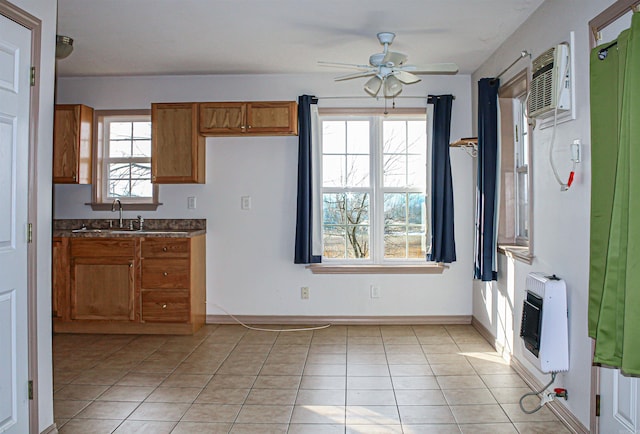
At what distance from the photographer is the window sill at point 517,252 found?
3.65 m

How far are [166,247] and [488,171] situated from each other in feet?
9.50

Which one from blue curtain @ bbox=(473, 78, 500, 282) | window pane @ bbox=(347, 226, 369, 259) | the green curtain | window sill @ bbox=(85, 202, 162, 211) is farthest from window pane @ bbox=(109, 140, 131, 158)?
the green curtain

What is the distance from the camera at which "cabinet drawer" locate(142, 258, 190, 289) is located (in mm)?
4927

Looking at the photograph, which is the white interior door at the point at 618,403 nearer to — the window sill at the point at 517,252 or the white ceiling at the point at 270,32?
the window sill at the point at 517,252

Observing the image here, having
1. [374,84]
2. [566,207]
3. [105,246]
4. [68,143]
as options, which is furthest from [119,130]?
[566,207]

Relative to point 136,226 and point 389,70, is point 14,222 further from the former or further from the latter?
point 136,226

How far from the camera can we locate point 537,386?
3.46 metres

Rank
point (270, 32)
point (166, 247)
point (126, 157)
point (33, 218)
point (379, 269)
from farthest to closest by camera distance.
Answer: point (126, 157), point (379, 269), point (166, 247), point (270, 32), point (33, 218)

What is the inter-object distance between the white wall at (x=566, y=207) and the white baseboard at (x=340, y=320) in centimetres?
129

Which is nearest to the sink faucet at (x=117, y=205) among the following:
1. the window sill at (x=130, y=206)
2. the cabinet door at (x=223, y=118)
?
the window sill at (x=130, y=206)

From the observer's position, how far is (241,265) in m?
5.43

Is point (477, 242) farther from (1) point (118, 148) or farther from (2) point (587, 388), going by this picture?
(1) point (118, 148)

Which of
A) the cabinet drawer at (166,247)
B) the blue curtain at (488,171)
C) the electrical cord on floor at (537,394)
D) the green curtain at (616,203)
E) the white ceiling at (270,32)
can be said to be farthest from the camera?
the cabinet drawer at (166,247)

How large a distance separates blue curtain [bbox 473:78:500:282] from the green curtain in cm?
176
